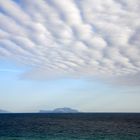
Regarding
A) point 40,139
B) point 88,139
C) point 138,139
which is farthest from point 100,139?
point 40,139

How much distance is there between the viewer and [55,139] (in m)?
60.6

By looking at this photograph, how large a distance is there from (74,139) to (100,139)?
6366mm

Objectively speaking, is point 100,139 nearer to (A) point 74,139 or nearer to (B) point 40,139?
(A) point 74,139

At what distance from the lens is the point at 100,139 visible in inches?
2415

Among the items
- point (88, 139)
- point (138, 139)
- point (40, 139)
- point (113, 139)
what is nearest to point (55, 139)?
point (40, 139)

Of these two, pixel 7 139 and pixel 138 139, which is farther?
pixel 138 139

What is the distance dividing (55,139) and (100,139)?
1097 cm

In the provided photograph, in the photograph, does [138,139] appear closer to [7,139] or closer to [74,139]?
[74,139]

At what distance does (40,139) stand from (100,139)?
14.6m

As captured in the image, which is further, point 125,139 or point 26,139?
point 125,139

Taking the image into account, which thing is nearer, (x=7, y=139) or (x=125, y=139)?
(x=7, y=139)

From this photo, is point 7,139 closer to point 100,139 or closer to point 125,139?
point 100,139

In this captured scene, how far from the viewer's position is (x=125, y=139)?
6297 centimetres

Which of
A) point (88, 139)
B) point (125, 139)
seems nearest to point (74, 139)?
point (88, 139)
